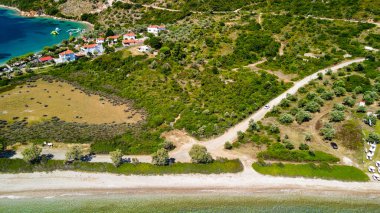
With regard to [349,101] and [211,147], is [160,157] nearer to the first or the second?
[211,147]

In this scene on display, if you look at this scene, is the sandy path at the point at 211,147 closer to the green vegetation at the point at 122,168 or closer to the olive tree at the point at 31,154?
the green vegetation at the point at 122,168

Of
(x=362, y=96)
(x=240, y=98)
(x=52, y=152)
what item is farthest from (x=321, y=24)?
(x=52, y=152)

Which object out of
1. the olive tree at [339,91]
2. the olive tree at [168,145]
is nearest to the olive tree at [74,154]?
the olive tree at [168,145]

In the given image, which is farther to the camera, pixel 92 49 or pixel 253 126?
pixel 92 49

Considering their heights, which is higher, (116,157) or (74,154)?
(74,154)

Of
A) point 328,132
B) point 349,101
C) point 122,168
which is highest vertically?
point 349,101

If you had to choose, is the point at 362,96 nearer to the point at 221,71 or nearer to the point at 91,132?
→ the point at 221,71

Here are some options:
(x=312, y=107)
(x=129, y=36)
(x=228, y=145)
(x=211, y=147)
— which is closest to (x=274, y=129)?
(x=228, y=145)
